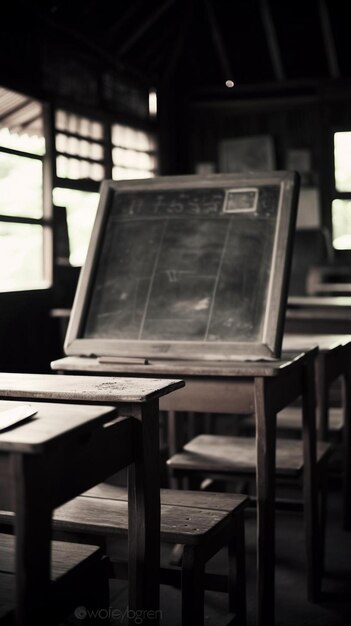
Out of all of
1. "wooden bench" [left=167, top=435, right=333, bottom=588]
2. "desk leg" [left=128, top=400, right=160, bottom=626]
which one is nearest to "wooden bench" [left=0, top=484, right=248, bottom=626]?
"desk leg" [left=128, top=400, right=160, bottom=626]

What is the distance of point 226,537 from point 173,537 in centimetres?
29

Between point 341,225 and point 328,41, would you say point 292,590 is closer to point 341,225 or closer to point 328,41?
point 341,225

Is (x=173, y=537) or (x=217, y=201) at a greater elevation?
(x=217, y=201)

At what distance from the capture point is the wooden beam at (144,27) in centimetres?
655

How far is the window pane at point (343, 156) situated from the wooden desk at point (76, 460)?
5887 millimetres

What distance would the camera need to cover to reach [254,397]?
2.46m

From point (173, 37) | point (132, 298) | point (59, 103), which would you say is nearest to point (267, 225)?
point (132, 298)

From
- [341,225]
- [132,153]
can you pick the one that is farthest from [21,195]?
[341,225]

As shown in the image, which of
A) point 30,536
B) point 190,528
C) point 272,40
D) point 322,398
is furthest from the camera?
point 272,40

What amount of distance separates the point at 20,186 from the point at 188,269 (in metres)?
2.33

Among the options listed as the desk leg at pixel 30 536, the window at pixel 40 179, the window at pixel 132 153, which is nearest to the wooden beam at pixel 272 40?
the window at pixel 132 153

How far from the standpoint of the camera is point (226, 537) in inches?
92.3

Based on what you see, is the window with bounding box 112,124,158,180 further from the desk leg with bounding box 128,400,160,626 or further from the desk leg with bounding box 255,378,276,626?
the desk leg with bounding box 128,400,160,626

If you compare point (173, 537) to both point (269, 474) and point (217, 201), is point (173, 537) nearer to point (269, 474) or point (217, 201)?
point (269, 474)
